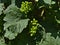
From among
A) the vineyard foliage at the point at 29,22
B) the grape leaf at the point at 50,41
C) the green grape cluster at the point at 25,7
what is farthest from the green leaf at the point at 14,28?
the grape leaf at the point at 50,41

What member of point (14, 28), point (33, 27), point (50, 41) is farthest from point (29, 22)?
point (50, 41)

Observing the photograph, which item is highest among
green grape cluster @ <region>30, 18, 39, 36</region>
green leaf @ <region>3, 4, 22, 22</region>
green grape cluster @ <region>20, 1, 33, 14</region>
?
green grape cluster @ <region>20, 1, 33, 14</region>

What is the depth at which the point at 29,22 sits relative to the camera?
291 centimetres

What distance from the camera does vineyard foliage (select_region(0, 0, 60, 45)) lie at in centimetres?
278

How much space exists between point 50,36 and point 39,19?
35 centimetres

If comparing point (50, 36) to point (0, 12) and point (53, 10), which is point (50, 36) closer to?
point (53, 10)

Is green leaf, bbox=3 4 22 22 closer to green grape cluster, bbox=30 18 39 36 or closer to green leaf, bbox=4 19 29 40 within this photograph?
green leaf, bbox=4 19 29 40

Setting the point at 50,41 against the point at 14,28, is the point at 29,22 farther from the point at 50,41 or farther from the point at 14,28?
the point at 50,41

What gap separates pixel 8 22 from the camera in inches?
111

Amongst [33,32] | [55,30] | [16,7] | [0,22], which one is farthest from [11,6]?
[55,30]

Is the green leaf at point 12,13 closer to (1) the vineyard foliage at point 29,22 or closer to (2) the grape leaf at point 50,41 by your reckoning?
(1) the vineyard foliage at point 29,22

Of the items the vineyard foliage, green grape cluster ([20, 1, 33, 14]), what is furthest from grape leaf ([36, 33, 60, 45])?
green grape cluster ([20, 1, 33, 14])

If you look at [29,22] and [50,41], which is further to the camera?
[29,22]

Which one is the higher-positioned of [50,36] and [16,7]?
[16,7]
